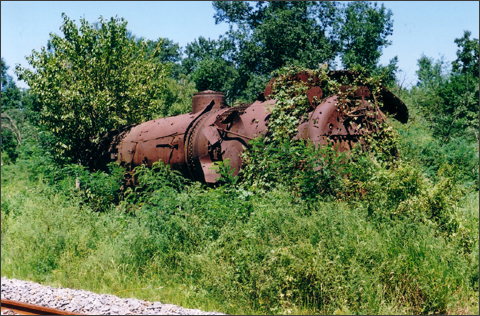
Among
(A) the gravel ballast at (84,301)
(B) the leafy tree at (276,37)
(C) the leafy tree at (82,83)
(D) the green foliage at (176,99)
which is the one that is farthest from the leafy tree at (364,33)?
(A) the gravel ballast at (84,301)

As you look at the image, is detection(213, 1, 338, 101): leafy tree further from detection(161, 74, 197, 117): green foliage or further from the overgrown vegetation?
the overgrown vegetation

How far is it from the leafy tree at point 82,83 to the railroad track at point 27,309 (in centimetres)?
888

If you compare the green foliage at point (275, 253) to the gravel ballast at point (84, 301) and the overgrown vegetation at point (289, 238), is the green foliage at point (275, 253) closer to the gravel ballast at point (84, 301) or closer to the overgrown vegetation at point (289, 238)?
the overgrown vegetation at point (289, 238)

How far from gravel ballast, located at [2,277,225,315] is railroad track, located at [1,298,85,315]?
0.20m

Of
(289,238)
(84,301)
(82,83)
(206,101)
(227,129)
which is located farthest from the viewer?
(82,83)

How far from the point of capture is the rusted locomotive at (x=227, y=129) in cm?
952

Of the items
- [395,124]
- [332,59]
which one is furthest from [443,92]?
[395,124]

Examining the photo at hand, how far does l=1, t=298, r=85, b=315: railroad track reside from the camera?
20.9 ft

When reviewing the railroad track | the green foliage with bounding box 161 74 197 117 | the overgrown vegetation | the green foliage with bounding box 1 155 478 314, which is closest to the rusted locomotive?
the overgrown vegetation

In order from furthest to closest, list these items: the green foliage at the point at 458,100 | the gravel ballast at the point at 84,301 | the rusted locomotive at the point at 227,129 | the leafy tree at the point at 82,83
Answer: the green foliage at the point at 458,100, the leafy tree at the point at 82,83, the rusted locomotive at the point at 227,129, the gravel ballast at the point at 84,301

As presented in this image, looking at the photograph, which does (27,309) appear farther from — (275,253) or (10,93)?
(10,93)

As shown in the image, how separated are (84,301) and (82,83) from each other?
9.62 meters

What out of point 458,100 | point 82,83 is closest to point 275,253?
point 82,83

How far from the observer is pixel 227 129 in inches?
443
